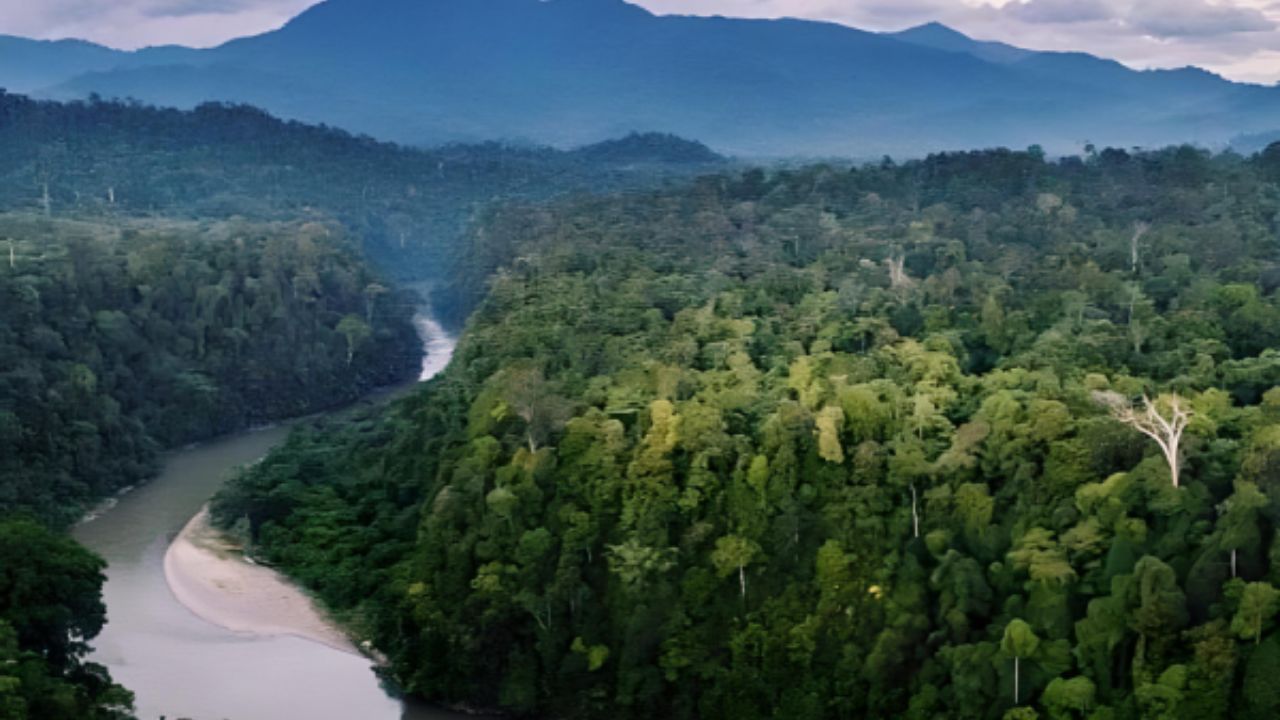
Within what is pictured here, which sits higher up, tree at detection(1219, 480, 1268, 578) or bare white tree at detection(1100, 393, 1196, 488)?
bare white tree at detection(1100, 393, 1196, 488)

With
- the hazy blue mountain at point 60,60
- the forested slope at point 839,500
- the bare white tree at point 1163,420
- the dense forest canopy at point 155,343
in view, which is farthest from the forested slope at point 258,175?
the hazy blue mountain at point 60,60

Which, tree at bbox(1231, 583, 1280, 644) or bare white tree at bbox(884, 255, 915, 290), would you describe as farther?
bare white tree at bbox(884, 255, 915, 290)

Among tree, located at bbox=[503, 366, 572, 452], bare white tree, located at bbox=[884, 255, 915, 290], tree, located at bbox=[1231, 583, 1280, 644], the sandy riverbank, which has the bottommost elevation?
the sandy riverbank

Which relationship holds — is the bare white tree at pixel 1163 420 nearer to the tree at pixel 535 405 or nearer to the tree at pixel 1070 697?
the tree at pixel 1070 697

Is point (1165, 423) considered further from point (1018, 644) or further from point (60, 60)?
point (60, 60)

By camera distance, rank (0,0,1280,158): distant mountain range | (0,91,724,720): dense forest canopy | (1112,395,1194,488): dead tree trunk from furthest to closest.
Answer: (0,0,1280,158): distant mountain range → (0,91,724,720): dense forest canopy → (1112,395,1194,488): dead tree trunk

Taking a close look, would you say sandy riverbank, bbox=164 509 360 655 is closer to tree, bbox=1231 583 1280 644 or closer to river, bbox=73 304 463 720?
river, bbox=73 304 463 720

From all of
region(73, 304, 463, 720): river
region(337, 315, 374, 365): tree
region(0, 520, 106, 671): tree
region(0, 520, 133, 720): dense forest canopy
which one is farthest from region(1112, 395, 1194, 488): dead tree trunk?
region(337, 315, 374, 365): tree
